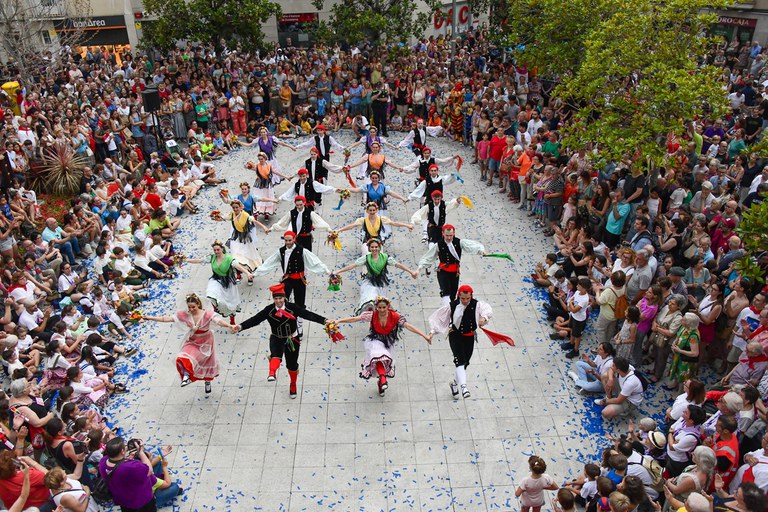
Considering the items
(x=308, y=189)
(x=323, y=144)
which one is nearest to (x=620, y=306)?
(x=308, y=189)

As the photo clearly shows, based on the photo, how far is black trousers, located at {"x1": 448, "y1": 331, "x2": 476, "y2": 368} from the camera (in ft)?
27.2

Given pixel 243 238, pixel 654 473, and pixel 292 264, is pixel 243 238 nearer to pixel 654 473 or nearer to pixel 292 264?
pixel 292 264

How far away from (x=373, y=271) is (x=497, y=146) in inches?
266

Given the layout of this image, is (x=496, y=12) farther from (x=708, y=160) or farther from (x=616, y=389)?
(x=616, y=389)

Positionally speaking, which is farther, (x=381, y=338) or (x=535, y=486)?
(x=381, y=338)

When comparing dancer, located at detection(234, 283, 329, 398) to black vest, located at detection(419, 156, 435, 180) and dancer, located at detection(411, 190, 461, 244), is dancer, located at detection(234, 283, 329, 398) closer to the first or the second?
dancer, located at detection(411, 190, 461, 244)

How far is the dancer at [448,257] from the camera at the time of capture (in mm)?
9648

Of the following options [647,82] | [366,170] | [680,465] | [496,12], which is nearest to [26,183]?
[366,170]

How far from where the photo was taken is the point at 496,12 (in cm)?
2427

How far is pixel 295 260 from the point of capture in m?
9.70

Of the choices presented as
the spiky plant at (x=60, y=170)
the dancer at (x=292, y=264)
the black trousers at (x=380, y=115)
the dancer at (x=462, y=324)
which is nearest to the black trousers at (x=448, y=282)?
the dancer at (x=462, y=324)

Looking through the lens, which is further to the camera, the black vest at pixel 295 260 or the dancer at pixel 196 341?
the black vest at pixel 295 260

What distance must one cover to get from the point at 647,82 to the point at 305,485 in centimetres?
814

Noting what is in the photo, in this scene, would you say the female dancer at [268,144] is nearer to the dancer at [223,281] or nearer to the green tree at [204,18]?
the dancer at [223,281]
